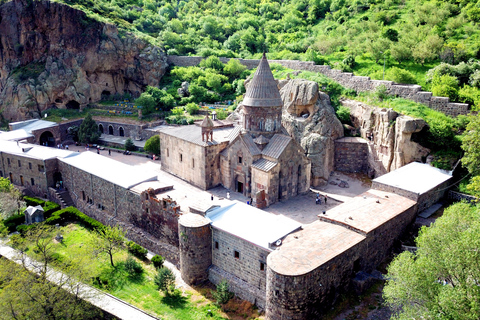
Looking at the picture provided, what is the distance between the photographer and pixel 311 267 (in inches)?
702

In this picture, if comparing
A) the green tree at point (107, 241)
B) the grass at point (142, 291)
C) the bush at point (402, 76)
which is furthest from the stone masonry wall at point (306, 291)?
the bush at point (402, 76)

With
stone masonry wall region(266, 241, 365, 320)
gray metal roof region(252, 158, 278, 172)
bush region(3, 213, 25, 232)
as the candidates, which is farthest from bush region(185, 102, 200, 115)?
stone masonry wall region(266, 241, 365, 320)

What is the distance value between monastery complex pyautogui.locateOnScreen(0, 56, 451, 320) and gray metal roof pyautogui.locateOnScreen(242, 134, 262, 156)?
0.09m

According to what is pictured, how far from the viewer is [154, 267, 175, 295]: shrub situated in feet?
73.0

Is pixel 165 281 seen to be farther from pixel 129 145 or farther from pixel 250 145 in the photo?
pixel 129 145

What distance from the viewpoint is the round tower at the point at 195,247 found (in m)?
22.4

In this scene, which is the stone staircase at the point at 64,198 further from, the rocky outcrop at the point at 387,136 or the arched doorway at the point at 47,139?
the rocky outcrop at the point at 387,136

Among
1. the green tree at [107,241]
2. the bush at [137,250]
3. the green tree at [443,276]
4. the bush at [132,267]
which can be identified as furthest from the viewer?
the bush at [137,250]

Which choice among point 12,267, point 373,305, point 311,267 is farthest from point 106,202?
point 373,305

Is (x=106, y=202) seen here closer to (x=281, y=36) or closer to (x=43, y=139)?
(x=43, y=139)

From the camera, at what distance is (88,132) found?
1841 inches

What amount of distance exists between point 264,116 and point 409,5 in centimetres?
3704

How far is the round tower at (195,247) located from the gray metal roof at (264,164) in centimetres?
643

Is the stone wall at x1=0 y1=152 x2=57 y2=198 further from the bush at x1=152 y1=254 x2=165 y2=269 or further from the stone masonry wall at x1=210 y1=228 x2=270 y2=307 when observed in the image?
the stone masonry wall at x1=210 y1=228 x2=270 y2=307
